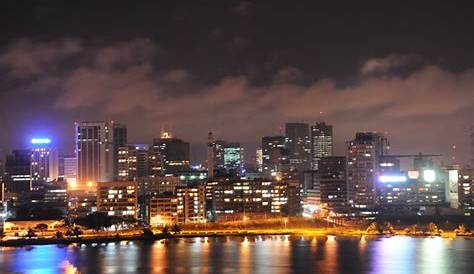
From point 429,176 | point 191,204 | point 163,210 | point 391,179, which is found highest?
point 429,176

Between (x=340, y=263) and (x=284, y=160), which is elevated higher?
(x=284, y=160)

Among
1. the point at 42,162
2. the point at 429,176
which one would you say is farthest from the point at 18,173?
the point at 429,176

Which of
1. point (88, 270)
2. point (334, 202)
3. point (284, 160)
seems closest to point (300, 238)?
point (88, 270)

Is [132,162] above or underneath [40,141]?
underneath

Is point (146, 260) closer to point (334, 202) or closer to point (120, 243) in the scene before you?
point (120, 243)

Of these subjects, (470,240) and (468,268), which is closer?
(468,268)

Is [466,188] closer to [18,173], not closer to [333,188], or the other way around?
[333,188]

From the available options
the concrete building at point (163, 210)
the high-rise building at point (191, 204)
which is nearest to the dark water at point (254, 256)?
the concrete building at point (163, 210)
